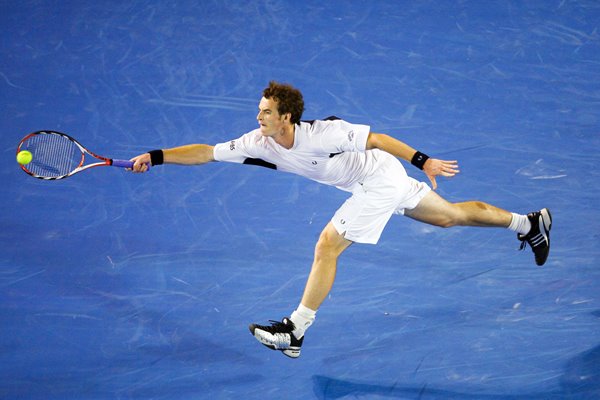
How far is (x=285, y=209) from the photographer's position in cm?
824

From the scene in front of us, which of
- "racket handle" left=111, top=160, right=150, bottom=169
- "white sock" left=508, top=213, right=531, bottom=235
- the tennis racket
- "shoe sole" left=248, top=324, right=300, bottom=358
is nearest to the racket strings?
the tennis racket

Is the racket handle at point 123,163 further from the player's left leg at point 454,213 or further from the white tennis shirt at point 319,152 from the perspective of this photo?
the player's left leg at point 454,213

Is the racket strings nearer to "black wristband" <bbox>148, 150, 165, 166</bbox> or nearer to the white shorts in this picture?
"black wristband" <bbox>148, 150, 165, 166</bbox>

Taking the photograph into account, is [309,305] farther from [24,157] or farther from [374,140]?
[24,157]

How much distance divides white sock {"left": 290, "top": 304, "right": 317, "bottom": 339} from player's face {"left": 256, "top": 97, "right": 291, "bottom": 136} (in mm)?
1220

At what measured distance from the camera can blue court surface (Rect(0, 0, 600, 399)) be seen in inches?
257

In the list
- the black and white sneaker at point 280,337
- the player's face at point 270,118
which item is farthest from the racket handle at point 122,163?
the black and white sneaker at point 280,337

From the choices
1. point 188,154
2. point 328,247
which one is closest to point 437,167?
point 328,247

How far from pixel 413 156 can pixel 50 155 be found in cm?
273

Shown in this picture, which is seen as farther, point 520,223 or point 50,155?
point 520,223

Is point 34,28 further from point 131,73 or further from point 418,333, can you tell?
point 418,333

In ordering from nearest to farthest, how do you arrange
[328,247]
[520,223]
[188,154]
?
1. [328,247]
2. [188,154]
3. [520,223]

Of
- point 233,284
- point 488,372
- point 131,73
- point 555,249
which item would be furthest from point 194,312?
point 131,73

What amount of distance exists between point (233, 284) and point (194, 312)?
17.4 inches
